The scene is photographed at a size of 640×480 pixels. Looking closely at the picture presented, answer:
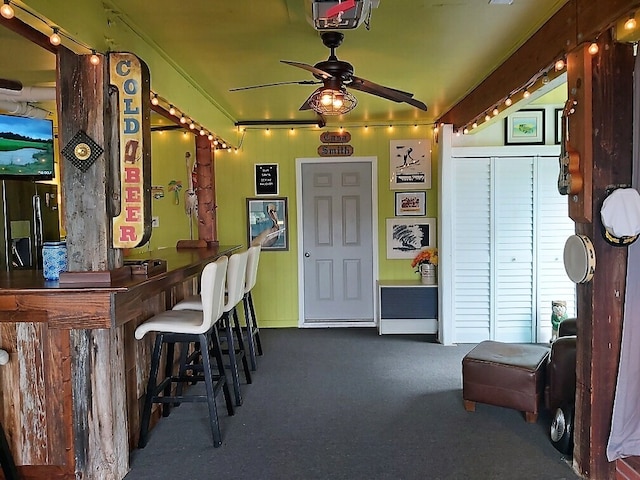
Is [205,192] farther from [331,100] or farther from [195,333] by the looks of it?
[195,333]

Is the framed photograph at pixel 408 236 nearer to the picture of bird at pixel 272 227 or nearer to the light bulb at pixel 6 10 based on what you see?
the picture of bird at pixel 272 227

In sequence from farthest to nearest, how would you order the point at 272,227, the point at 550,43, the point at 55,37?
the point at 272,227, the point at 550,43, the point at 55,37

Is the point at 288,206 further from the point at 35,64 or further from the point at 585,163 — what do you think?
the point at 585,163

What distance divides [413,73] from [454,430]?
8.86ft

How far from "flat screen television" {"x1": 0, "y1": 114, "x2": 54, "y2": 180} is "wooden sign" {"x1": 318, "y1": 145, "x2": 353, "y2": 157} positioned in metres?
2.93

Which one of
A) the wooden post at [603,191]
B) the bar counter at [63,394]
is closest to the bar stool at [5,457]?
the bar counter at [63,394]

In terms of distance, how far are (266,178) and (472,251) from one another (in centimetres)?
257

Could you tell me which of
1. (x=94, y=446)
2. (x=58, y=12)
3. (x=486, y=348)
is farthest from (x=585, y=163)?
(x=94, y=446)

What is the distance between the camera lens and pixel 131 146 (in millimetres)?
2508

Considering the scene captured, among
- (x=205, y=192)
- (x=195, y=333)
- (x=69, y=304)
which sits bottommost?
(x=195, y=333)

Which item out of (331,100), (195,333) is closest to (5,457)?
(195,333)

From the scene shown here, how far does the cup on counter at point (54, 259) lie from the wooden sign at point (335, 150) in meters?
3.90

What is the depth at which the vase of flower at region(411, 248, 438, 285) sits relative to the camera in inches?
223

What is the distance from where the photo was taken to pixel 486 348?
3551 millimetres
